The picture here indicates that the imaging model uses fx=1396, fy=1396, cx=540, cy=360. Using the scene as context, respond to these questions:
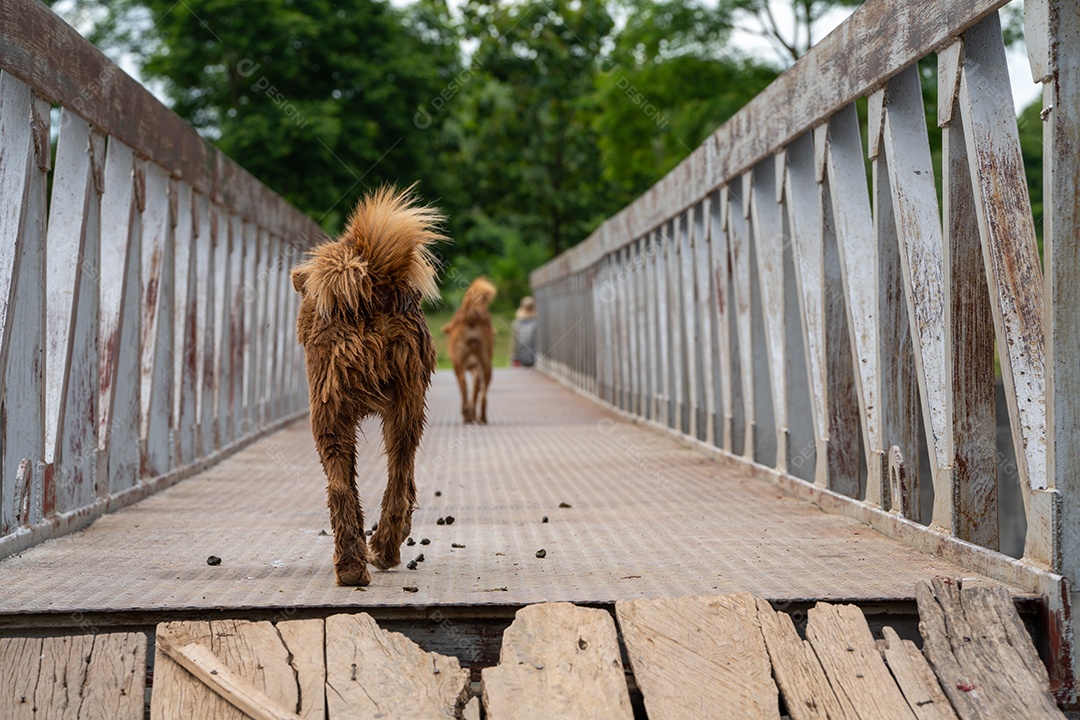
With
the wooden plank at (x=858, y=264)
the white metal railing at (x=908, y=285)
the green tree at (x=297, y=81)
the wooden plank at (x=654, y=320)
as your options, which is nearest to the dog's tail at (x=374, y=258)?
the white metal railing at (x=908, y=285)

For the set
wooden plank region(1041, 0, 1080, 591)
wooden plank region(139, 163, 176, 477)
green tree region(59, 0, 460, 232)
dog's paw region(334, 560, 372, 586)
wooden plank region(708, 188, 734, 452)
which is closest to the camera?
wooden plank region(1041, 0, 1080, 591)

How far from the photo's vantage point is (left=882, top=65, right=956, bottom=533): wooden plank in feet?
19.4

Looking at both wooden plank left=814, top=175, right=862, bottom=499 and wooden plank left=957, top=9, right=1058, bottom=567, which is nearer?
wooden plank left=957, top=9, right=1058, bottom=567

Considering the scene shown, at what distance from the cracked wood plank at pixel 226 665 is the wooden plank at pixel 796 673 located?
151cm

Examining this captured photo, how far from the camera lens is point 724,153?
10.5m

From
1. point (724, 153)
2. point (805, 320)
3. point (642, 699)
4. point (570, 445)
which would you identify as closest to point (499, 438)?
point (570, 445)

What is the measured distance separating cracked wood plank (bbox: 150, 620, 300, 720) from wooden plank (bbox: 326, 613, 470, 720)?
0.48 ft

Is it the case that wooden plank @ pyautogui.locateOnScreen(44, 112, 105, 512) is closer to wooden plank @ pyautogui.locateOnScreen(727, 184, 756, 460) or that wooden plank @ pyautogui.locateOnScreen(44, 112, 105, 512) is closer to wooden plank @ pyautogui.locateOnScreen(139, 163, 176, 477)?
wooden plank @ pyautogui.locateOnScreen(139, 163, 176, 477)

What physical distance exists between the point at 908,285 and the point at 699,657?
241 centimetres

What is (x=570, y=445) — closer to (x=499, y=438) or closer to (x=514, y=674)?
(x=499, y=438)

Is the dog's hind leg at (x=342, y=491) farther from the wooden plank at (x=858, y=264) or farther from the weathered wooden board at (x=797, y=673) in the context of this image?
the wooden plank at (x=858, y=264)

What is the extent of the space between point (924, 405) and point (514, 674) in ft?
8.32

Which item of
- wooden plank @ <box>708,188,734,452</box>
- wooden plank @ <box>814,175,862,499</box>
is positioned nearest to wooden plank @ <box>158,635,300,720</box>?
wooden plank @ <box>814,175,862,499</box>

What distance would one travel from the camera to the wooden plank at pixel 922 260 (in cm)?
591
